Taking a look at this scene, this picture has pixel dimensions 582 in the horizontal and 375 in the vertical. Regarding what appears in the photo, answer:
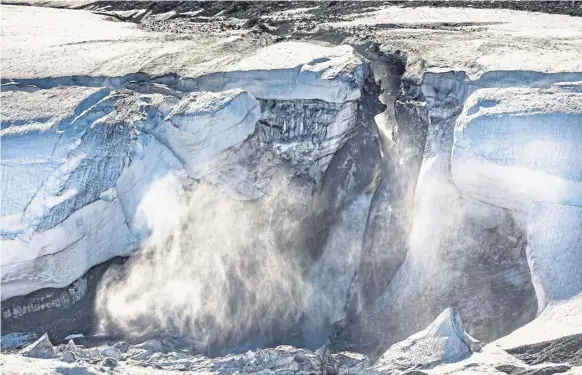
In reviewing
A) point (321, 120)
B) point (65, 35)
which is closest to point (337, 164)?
point (321, 120)

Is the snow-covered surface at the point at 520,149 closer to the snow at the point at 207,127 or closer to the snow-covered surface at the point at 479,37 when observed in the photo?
A: the snow-covered surface at the point at 479,37

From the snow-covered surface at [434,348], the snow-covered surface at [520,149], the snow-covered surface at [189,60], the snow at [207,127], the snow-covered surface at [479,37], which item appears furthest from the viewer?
the snow-covered surface at [189,60]

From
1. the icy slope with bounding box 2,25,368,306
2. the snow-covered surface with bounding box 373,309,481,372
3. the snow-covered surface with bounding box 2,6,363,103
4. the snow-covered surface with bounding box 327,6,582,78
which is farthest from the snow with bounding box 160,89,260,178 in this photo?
the snow-covered surface with bounding box 373,309,481,372

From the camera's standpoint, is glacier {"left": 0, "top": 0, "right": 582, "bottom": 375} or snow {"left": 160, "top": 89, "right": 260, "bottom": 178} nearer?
glacier {"left": 0, "top": 0, "right": 582, "bottom": 375}

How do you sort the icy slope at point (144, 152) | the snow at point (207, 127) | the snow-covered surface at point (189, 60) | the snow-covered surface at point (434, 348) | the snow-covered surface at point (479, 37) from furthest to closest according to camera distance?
the snow-covered surface at point (189, 60)
the snow at point (207, 127)
the icy slope at point (144, 152)
the snow-covered surface at point (479, 37)
the snow-covered surface at point (434, 348)

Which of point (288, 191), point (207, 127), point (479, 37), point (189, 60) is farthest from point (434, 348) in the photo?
point (189, 60)

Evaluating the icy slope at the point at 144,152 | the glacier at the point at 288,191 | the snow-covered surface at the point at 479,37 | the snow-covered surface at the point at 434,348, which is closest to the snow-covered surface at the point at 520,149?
the glacier at the point at 288,191

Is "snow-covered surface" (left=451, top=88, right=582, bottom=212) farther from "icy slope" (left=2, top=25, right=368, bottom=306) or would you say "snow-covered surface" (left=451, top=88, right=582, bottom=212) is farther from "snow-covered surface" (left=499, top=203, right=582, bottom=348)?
"icy slope" (left=2, top=25, right=368, bottom=306)

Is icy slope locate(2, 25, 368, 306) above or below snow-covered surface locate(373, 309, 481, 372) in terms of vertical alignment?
above

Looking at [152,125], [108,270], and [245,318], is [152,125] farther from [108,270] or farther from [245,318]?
[245,318]

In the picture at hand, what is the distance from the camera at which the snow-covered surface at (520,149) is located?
12.2m

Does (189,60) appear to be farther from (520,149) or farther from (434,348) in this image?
(434,348)

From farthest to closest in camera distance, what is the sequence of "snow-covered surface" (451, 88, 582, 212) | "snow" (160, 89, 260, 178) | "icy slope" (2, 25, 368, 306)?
"snow" (160, 89, 260, 178) < "icy slope" (2, 25, 368, 306) < "snow-covered surface" (451, 88, 582, 212)

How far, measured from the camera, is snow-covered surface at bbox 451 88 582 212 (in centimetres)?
1224
